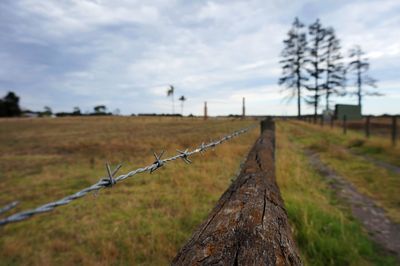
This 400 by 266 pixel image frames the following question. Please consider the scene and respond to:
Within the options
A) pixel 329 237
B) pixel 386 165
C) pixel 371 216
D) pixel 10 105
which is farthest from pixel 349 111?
pixel 10 105

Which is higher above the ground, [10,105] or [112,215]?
[10,105]

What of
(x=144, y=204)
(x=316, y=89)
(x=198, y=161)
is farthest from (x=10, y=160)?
(x=316, y=89)

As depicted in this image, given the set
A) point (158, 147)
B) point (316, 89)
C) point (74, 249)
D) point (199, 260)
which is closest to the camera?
point (199, 260)

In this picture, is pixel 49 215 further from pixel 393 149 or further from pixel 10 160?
pixel 393 149

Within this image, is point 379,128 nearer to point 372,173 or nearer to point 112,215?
point 372,173

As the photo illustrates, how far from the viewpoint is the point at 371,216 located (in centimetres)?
431

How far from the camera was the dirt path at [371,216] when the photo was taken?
11.5 feet

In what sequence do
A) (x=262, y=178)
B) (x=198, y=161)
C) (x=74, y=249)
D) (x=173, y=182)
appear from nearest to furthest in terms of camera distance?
1. (x=262, y=178)
2. (x=74, y=249)
3. (x=173, y=182)
4. (x=198, y=161)

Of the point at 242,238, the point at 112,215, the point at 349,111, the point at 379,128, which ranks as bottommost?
the point at 112,215

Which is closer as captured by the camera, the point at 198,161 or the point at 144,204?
the point at 144,204

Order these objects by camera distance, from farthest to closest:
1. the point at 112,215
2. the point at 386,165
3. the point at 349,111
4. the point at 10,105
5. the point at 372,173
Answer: the point at 10,105
the point at 349,111
the point at 386,165
the point at 372,173
the point at 112,215

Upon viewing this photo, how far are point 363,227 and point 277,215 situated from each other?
10.4 feet

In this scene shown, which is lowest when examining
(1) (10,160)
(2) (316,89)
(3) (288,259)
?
(1) (10,160)

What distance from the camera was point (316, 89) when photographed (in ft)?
118
